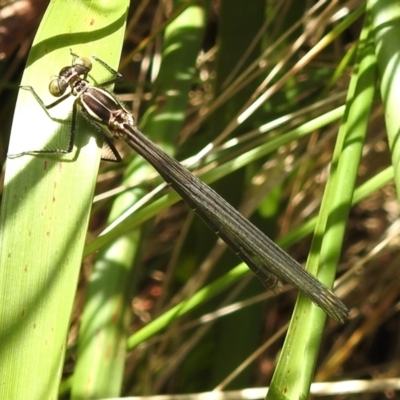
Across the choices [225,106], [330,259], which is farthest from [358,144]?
[225,106]

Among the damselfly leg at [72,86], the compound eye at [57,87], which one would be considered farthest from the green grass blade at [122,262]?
the compound eye at [57,87]

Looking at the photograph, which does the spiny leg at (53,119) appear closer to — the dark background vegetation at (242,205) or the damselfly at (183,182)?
the damselfly at (183,182)

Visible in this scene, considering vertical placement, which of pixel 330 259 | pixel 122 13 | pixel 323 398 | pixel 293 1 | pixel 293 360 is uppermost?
pixel 293 1

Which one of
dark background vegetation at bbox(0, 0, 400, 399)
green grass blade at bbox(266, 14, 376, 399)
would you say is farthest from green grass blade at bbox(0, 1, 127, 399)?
green grass blade at bbox(266, 14, 376, 399)

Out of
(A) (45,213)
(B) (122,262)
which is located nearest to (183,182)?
(B) (122,262)

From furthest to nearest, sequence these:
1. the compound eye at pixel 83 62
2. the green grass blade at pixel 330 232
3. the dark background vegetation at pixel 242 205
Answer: the dark background vegetation at pixel 242 205, the compound eye at pixel 83 62, the green grass blade at pixel 330 232

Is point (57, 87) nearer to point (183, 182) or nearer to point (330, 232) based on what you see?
point (183, 182)

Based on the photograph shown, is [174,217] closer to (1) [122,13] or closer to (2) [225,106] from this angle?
(2) [225,106]

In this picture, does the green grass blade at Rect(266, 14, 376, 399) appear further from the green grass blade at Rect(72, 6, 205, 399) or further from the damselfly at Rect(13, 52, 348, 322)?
the green grass blade at Rect(72, 6, 205, 399)
